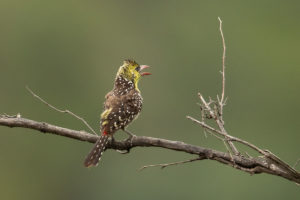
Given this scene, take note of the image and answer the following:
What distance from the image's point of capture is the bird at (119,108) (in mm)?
8695

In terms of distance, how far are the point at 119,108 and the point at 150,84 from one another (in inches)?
1171

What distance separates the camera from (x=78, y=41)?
1986 inches

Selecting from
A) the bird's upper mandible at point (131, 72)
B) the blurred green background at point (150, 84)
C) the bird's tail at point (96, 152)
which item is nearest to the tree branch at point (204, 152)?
the bird's tail at point (96, 152)

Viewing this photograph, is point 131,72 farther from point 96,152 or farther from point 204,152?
point 204,152

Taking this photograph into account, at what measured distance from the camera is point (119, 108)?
31.4ft

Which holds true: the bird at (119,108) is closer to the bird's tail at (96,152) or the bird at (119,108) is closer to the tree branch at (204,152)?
the bird's tail at (96,152)

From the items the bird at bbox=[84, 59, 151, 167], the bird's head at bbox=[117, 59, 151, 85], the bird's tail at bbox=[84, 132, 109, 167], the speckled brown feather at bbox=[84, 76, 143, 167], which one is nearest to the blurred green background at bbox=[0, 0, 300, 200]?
the bird's head at bbox=[117, 59, 151, 85]

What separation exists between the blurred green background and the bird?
18450mm

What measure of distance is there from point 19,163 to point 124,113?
32404mm

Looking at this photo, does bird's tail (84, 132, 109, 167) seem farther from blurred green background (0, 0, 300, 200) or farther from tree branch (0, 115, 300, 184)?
blurred green background (0, 0, 300, 200)

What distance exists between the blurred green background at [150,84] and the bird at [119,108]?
18.4 metres

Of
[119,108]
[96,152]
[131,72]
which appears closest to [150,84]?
[131,72]

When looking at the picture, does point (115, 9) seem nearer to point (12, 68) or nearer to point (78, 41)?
point (78, 41)

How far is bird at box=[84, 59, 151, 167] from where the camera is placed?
8695 mm
